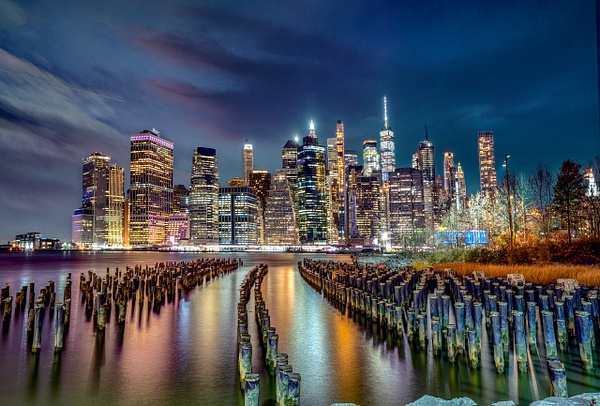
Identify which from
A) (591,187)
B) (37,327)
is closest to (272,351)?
(37,327)

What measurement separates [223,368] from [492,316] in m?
8.74

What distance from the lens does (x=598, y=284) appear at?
20.8 m

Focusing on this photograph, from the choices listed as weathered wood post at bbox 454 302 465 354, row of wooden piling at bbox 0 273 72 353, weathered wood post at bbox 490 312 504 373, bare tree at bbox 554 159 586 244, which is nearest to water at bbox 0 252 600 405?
weathered wood post at bbox 490 312 504 373

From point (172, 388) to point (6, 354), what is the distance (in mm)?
7740

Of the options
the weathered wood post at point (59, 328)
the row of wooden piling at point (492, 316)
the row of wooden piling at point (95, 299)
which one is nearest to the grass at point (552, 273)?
the row of wooden piling at point (492, 316)

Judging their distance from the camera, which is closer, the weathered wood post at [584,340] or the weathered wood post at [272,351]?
the weathered wood post at [272,351]

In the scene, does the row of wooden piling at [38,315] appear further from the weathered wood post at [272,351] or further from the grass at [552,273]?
the grass at [552,273]

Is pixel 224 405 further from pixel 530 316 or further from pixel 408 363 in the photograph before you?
pixel 530 316

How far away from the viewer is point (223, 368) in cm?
1366

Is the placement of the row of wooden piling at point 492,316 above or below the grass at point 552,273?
below

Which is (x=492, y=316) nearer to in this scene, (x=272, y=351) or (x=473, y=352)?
(x=473, y=352)

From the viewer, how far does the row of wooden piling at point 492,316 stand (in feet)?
41.6

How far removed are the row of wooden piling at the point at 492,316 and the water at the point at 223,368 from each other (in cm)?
56

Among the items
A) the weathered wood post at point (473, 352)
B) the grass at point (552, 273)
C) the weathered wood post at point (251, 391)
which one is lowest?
the weathered wood post at point (473, 352)
